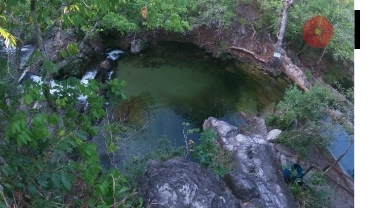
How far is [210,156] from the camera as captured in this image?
8625 mm

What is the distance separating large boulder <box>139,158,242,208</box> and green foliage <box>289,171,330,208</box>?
125 inches

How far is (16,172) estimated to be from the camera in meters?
3.57

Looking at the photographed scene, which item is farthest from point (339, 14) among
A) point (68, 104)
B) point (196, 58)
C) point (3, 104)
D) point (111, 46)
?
point (3, 104)

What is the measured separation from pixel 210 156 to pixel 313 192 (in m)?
2.97

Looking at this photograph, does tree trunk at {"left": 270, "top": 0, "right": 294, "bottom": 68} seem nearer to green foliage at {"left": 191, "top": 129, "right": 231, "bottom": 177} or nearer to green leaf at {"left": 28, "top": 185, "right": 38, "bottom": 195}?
green foliage at {"left": 191, "top": 129, "right": 231, "bottom": 177}

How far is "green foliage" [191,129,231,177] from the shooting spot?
8.35 metres

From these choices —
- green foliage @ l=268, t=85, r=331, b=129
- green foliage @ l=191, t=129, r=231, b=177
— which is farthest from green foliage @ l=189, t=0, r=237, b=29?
green foliage @ l=191, t=129, r=231, b=177

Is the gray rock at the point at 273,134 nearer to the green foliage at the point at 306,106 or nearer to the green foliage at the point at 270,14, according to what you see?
the green foliage at the point at 306,106

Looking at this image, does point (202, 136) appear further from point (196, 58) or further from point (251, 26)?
point (251, 26)

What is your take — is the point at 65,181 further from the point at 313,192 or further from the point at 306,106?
the point at 306,106

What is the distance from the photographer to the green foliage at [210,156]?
835cm

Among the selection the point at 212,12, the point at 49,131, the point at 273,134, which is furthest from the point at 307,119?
the point at 49,131

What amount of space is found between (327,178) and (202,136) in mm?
3970

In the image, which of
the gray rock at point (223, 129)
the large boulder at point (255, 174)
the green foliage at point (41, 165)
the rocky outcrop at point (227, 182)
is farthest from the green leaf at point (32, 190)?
the gray rock at point (223, 129)
